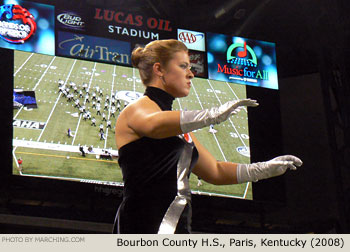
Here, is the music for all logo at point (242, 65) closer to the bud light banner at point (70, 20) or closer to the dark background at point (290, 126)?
the dark background at point (290, 126)

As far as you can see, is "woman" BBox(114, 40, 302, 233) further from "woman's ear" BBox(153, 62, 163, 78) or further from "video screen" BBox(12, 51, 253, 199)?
"video screen" BBox(12, 51, 253, 199)

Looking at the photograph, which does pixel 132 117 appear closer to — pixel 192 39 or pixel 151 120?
pixel 151 120

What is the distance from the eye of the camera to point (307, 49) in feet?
33.0

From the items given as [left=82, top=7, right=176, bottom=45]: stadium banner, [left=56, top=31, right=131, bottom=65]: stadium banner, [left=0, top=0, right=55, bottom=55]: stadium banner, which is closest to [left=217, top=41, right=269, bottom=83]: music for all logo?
[left=82, top=7, right=176, bottom=45]: stadium banner

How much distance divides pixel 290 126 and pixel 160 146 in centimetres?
842

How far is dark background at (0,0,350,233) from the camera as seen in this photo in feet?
24.6

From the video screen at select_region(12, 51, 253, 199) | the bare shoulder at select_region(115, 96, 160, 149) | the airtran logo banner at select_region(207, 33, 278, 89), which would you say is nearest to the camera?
the bare shoulder at select_region(115, 96, 160, 149)

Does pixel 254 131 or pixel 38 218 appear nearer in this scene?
pixel 38 218

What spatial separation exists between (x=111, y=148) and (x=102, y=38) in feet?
5.68

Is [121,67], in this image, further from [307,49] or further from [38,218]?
[307,49]

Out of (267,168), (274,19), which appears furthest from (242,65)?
(267,168)

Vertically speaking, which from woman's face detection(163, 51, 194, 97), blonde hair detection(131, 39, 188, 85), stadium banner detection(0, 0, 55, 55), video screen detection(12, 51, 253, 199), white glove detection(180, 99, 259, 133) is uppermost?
stadium banner detection(0, 0, 55, 55)

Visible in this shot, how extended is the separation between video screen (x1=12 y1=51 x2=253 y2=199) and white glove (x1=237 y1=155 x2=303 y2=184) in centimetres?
508

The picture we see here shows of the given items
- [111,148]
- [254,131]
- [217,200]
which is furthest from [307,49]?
[111,148]
